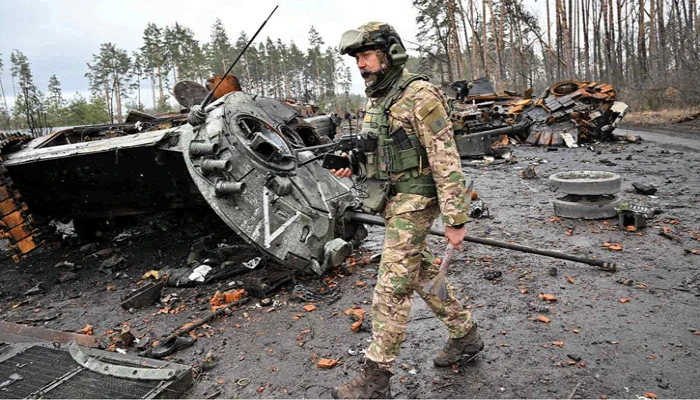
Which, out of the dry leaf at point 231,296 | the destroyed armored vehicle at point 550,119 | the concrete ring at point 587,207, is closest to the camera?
the dry leaf at point 231,296

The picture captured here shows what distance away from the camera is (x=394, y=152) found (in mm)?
2773

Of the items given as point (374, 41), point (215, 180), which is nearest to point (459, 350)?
point (374, 41)

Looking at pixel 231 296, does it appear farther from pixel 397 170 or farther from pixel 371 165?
pixel 397 170

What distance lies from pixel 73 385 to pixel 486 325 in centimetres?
302

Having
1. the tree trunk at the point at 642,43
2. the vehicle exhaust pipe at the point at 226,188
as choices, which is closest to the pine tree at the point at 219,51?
the tree trunk at the point at 642,43

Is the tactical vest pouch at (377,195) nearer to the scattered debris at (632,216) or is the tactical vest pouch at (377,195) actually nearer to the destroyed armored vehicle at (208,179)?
the destroyed armored vehicle at (208,179)

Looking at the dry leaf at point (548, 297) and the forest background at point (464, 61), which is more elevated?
the forest background at point (464, 61)

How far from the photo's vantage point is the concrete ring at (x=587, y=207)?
19.9ft

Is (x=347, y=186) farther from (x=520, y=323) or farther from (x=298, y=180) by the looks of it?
(x=520, y=323)

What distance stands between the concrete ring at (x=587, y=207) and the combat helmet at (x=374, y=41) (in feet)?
14.8

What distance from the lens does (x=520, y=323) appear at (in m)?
3.65

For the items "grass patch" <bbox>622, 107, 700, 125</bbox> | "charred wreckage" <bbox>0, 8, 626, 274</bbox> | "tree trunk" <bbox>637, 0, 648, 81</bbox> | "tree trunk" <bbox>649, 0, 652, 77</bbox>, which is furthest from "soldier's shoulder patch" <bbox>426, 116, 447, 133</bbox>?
"tree trunk" <bbox>649, 0, 652, 77</bbox>

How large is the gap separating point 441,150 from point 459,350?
1.40 meters

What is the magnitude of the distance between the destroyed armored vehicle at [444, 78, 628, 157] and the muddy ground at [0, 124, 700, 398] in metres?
6.01
